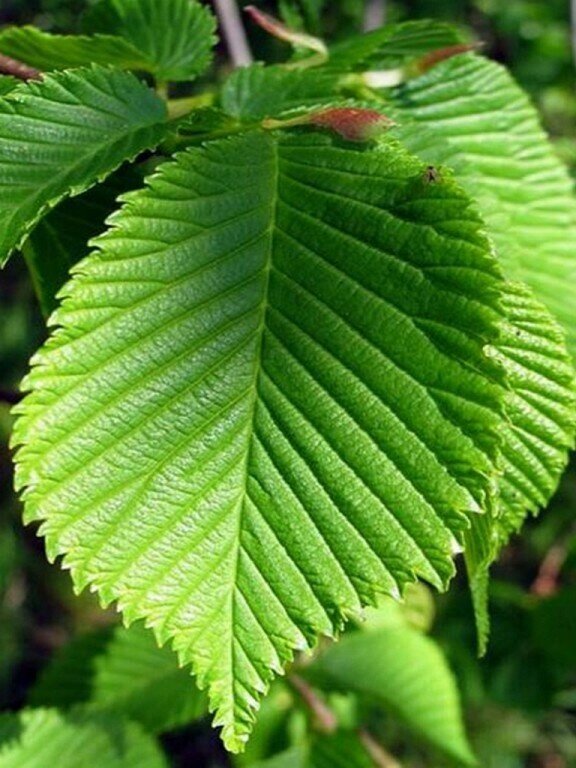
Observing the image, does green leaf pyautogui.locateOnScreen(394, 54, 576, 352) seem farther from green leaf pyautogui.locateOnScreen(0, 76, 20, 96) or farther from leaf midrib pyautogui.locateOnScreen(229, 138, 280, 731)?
green leaf pyautogui.locateOnScreen(0, 76, 20, 96)

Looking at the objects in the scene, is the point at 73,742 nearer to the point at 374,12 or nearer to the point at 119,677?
the point at 119,677

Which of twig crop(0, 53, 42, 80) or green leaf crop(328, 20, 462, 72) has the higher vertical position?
twig crop(0, 53, 42, 80)

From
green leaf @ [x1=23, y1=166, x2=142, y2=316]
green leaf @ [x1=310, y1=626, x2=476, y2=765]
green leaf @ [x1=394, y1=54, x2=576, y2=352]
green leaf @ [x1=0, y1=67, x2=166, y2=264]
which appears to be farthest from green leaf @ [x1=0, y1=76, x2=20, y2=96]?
green leaf @ [x1=310, y1=626, x2=476, y2=765]

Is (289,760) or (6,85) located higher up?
(6,85)

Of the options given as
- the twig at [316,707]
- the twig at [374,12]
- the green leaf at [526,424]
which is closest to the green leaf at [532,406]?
the green leaf at [526,424]

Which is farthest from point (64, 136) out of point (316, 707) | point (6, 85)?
point (316, 707)

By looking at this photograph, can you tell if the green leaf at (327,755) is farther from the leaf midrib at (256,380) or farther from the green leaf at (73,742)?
the leaf midrib at (256,380)
